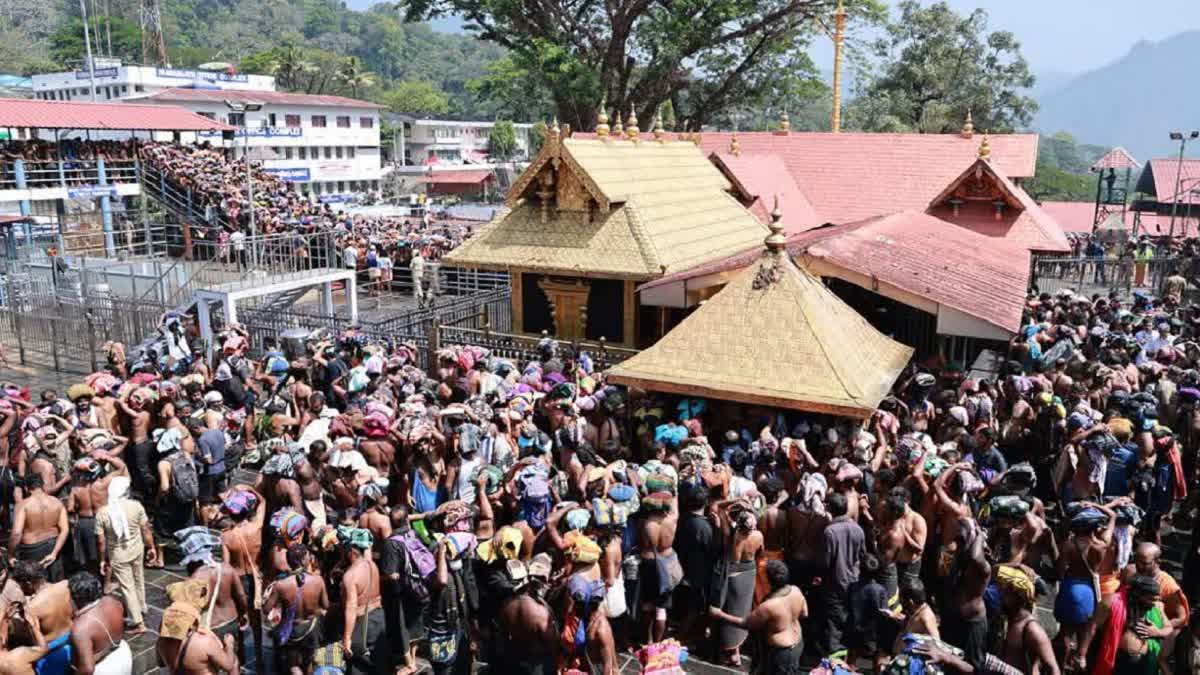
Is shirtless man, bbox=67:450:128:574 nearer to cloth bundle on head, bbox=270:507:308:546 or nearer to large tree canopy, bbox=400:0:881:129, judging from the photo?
cloth bundle on head, bbox=270:507:308:546

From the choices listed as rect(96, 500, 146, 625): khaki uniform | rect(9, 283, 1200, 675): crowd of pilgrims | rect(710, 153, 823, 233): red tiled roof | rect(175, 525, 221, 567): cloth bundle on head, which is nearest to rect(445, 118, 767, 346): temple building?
rect(710, 153, 823, 233): red tiled roof

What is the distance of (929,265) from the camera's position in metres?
13.7

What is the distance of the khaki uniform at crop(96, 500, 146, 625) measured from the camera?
8.03 meters

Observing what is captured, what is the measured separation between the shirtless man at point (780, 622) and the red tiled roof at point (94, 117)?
28.5 meters

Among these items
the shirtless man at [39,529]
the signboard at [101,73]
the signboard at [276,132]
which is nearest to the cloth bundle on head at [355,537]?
the shirtless man at [39,529]

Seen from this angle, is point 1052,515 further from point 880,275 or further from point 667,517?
point 667,517

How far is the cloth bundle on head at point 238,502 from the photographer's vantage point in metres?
7.40

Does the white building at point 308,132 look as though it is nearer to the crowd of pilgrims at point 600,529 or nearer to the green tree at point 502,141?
the green tree at point 502,141

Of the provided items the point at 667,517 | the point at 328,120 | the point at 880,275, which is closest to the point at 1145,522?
the point at 880,275

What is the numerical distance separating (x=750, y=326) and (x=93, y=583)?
698 centimetres

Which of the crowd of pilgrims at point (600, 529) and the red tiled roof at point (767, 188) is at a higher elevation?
the red tiled roof at point (767, 188)

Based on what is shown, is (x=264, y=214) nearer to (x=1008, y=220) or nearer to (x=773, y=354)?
(x=1008, y=220)

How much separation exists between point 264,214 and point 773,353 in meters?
20.9

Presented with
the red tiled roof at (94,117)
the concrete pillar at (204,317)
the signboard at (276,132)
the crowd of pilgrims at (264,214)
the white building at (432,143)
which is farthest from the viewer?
the white building at (432,143)
